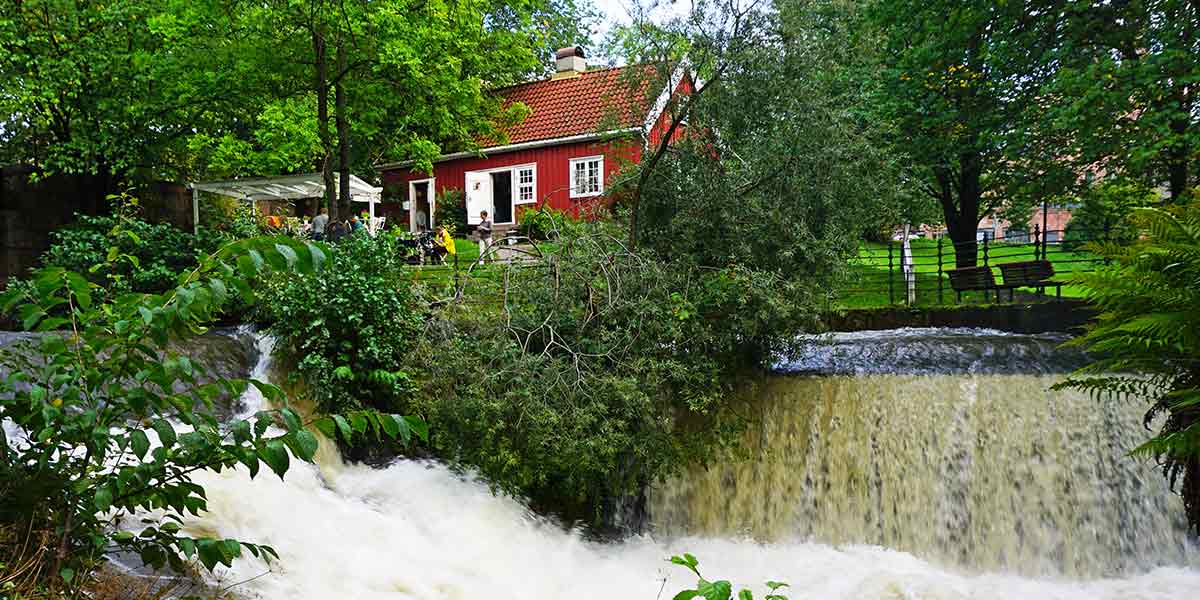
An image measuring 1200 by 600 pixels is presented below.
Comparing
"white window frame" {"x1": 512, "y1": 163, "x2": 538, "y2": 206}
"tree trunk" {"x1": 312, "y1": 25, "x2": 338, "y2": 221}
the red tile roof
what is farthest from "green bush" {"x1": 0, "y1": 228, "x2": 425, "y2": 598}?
"white window frame" {"x1": 512, "y1": 163, "x2": 538, "y2": 206}

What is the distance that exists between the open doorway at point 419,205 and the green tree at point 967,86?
1644 centimetres

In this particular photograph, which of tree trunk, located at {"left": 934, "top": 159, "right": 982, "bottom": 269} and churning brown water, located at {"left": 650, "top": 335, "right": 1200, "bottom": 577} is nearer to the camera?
churning brown water, located at {"left": 650, "top": 335, "right": 1200, "bottom": 577}

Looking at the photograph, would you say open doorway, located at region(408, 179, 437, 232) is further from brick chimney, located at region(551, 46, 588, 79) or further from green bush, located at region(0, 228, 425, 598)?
green bush, located at region(0, 228, 425, 598)

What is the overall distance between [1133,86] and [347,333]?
40.7 ft

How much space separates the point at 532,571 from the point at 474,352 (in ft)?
8.32

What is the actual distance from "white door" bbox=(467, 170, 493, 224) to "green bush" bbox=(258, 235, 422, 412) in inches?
646

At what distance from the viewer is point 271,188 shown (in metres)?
22.3

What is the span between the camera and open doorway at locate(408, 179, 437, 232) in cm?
2860

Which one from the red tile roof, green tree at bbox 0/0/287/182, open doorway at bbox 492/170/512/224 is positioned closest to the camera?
green tree at bbox 0/0/287/182

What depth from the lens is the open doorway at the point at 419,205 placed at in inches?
1126

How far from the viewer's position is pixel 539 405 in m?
8.62

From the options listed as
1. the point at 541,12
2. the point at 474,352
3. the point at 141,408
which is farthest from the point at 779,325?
the point at 541,12

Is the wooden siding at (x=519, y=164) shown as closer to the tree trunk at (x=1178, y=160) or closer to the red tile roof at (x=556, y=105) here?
the red tile roof at (x=556, y=105)

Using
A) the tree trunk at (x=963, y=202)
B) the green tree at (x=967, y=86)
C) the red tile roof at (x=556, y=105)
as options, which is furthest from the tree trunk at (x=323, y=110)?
the tree trunk at (x=963, y=202)
